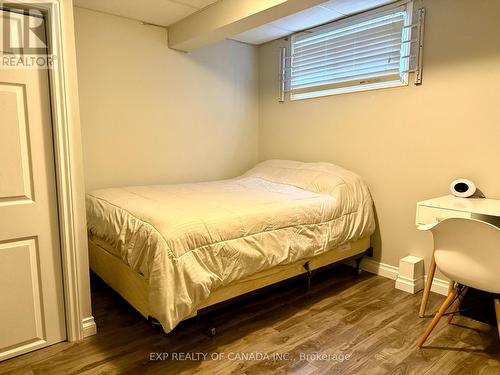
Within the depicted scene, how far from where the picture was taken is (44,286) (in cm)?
199

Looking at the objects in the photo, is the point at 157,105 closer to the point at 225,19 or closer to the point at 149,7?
the point at 149,7

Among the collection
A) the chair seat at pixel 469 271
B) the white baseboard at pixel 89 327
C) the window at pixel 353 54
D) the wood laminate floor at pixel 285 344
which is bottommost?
the wood laminate floor at pixel 285 344

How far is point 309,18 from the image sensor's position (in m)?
3.19

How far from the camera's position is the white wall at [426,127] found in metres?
2.44

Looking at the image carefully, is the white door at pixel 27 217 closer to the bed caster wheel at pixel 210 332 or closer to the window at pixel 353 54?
the bed caster wheel at pixel 210 332

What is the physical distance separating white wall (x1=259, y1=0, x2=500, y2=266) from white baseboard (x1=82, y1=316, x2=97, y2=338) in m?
2.38

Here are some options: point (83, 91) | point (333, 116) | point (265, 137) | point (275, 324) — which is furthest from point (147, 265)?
point (265, 137)

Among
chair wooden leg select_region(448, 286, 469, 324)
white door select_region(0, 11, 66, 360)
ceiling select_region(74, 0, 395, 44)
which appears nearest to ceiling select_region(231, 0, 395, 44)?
ceiling select_region(74, 0, 395, 44)

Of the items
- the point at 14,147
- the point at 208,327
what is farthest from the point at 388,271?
the point at 14,147

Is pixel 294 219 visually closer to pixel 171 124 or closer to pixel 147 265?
pixel 147 265

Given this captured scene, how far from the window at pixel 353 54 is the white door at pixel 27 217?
96.1 inches

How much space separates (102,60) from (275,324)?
2.56m

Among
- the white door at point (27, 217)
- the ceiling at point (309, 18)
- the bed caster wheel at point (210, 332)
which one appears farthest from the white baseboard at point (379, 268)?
the white door at point (27, 217)

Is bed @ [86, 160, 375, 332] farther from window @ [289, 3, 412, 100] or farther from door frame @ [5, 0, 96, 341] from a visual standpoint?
window @ [289, 3, 412, 100]
